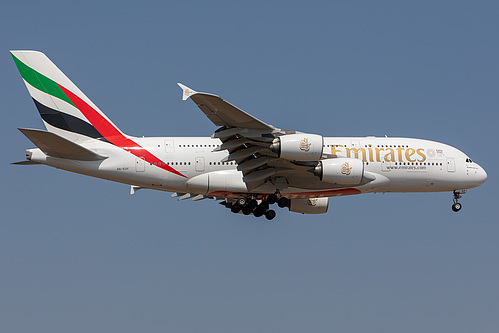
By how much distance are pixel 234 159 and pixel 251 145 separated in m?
1.23

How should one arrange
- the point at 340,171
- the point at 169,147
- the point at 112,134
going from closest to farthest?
the point at 340,171 → the point at 169,147 → the point at 112,134

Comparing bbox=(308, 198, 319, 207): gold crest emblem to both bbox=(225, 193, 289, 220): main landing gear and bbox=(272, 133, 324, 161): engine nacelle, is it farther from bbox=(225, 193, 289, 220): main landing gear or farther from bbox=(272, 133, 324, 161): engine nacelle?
bbox=(272, 133, 324, 161): engine nacelle

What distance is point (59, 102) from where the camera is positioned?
131 ft

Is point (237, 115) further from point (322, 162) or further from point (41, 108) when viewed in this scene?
point (41, 108)

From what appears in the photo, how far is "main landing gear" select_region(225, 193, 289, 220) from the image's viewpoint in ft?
134

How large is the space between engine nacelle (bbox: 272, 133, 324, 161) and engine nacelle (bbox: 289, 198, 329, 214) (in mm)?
8927

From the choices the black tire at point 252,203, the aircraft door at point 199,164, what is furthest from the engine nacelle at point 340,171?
the aircraft door at point 199,164

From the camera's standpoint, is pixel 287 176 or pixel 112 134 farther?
pixel 112 134

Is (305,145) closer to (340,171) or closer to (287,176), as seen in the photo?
(340,171)

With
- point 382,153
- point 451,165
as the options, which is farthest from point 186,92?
point 451,165

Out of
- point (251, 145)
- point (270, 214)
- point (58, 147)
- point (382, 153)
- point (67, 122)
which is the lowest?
point (270, 214)

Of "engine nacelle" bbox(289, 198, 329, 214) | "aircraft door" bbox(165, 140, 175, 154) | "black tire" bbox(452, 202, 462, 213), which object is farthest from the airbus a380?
"engine nacelle" bbox(289, 198, 329, 214)

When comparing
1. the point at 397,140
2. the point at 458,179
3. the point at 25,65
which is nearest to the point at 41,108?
the point at 25,65

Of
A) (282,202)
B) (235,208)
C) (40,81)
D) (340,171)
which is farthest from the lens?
(235,208)
